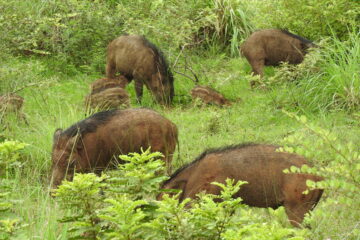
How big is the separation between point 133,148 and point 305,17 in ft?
18.2

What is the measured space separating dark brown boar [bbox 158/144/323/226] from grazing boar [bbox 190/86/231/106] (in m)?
4.82

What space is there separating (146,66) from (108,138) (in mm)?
4274

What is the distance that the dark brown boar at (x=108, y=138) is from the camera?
6.07 metres

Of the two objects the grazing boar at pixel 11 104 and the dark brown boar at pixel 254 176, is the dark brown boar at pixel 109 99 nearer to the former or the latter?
the grazing boar at pixel 11 104

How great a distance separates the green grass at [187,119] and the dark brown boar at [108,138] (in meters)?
0.39

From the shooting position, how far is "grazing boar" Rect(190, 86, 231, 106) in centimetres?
1002

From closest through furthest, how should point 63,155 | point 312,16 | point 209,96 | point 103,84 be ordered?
point 63,155 < point 103,84 < point 209,96 < point 312,16

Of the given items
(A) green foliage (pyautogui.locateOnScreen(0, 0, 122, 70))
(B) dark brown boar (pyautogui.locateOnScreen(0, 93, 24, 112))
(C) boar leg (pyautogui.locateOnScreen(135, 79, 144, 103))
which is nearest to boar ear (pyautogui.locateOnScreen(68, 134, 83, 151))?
(B) dark brown boar (pyautogui.locateOnScreen(0, 93, 24, 112))

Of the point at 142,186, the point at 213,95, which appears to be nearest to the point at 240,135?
the point at 213,95

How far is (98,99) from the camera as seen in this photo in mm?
9375

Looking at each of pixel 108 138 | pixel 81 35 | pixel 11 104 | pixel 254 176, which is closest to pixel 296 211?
pixel 254 176

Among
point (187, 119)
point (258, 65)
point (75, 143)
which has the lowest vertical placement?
point (187, 119)

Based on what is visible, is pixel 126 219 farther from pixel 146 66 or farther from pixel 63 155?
pixel 146 66

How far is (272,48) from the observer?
1120 cm
